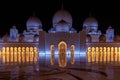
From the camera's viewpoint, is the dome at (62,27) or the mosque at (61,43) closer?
Answer: the mosque at (61,43)

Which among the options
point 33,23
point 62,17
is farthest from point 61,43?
point 33,23

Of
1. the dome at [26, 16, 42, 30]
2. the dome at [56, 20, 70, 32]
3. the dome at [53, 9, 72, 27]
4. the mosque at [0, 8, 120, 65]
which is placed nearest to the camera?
the mosque at [0, 8, 120, 65]

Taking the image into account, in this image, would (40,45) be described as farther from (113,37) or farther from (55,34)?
(113,37)

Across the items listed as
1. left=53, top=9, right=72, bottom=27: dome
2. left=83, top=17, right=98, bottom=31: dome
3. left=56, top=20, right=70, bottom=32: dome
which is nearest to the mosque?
left=56, top=20, right=70, bottom=32: dome

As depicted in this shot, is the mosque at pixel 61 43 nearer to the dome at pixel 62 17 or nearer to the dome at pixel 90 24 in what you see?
Result: the dome at pixel 62 17

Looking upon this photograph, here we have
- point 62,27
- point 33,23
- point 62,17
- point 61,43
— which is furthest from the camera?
point 33,23

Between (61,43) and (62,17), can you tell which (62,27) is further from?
(62,17)

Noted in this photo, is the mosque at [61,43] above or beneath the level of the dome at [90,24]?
→ beneath

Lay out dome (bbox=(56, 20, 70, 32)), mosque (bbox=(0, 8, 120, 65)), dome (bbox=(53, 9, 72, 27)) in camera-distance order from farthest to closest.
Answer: dome (bbox=(53, 9, 72, 27)) → dome (bbox=(56, 20, 70, 32)) → mosque (bbox=(0, 8, 120, 65))

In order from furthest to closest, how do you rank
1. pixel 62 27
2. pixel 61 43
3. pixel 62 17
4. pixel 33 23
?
pixel 33 23, pixel 62 17, pixel 62 27, pixel 61 43

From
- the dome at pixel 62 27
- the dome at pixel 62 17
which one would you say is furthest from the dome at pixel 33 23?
the dome at pixel 62 27

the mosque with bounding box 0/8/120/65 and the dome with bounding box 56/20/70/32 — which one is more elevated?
the dome with bounding box 56/20/70/32

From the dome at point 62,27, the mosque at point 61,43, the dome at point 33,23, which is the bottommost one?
the mosque at point 61,43

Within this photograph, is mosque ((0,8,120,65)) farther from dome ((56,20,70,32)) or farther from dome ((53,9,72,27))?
dome ((53,9,72,27))
